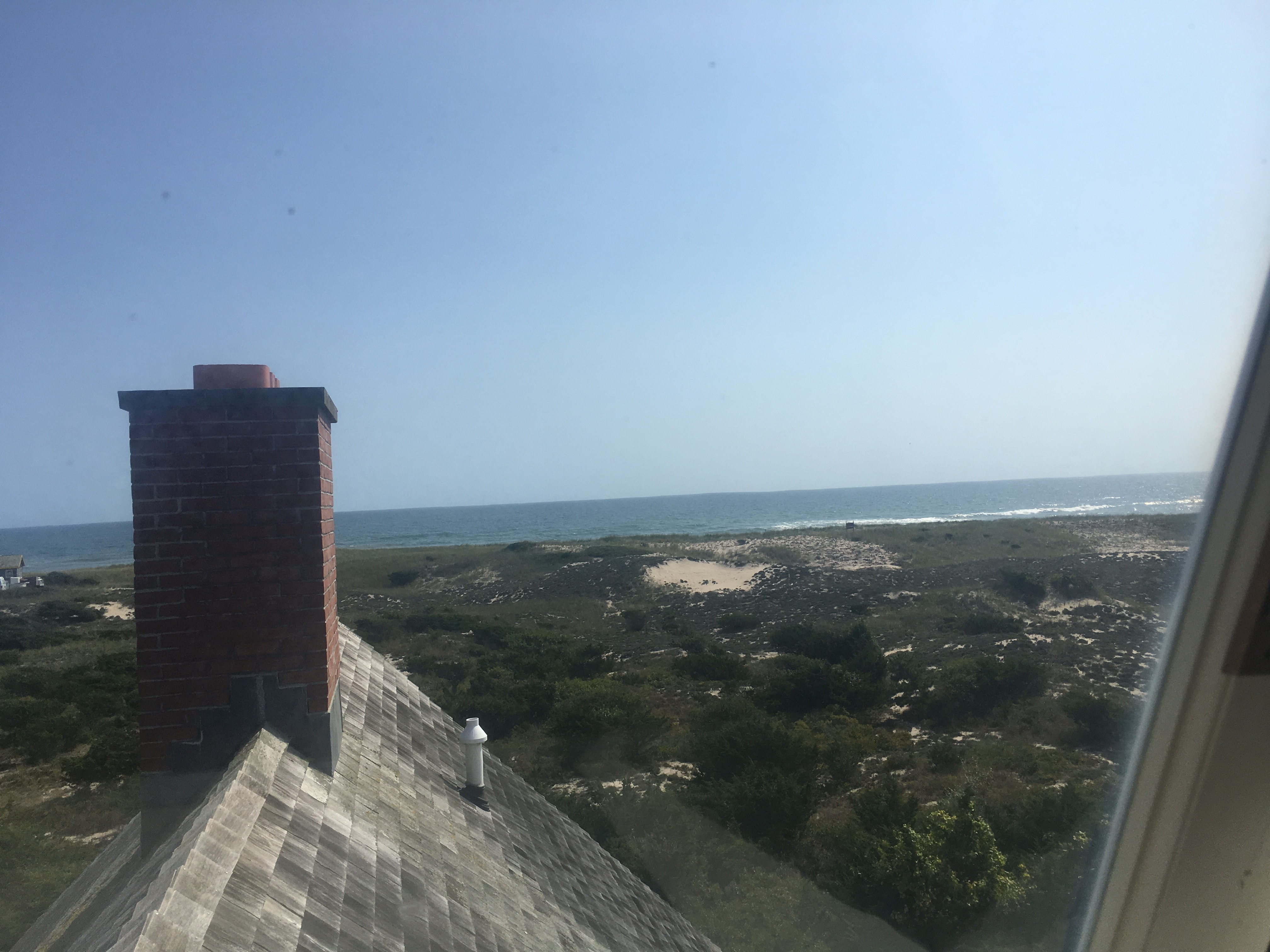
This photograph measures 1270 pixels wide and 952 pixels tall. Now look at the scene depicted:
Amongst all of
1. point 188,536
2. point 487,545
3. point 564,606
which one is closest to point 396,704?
point 188,536

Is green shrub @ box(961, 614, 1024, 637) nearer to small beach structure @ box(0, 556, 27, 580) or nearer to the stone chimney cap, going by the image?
the stone chimney cap

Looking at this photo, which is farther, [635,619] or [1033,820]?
[635,619]

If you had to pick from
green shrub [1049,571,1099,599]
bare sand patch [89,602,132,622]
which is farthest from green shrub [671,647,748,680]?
bare sand patch [89,602,132,622]

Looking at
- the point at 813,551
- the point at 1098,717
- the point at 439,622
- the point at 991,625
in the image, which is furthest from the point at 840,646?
the point at 813,551

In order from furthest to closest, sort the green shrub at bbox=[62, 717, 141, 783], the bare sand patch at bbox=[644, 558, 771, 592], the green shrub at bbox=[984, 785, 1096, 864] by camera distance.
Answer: the bare sand patch at bbox=[644, 558, 771, 592]
the green shrub at bbox=[62, 717, 141, 783]
the green shrub at bbox=[984, 785, 1096, 864]

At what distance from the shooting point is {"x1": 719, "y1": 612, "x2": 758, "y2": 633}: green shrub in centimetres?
2975

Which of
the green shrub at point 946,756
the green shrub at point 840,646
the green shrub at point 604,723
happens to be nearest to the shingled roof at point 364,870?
the green shrub at point 946,756

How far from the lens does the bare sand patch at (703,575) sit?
41.2 meters

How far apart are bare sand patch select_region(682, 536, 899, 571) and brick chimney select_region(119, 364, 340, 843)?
136 ft

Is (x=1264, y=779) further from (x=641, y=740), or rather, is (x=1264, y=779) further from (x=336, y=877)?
(x=641, y=740)

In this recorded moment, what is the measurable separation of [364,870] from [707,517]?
381ft

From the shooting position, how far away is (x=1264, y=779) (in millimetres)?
1339

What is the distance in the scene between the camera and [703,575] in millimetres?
45031

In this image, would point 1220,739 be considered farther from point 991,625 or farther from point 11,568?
point 11,568
